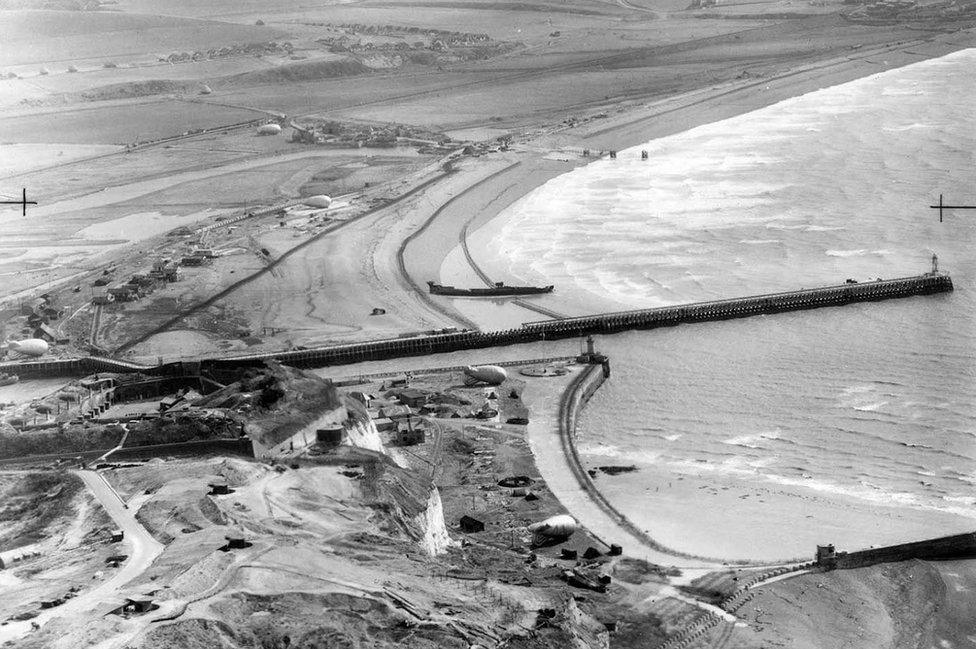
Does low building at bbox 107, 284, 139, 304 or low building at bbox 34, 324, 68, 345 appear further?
low building at bbox 107, 284, 139, 304

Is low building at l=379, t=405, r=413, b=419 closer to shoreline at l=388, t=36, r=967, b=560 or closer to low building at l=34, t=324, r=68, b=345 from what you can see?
shoreline at l=388, t=36, r=967, b=560

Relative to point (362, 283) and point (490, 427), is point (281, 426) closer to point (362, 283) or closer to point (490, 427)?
point (490, 427)

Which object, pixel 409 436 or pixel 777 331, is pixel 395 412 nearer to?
pixel 409 436

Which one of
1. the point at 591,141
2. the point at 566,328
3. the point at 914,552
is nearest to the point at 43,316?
the point at 566,328

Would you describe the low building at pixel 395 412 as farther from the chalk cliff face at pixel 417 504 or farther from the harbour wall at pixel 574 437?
the chalk cliff face at pixel 417 504

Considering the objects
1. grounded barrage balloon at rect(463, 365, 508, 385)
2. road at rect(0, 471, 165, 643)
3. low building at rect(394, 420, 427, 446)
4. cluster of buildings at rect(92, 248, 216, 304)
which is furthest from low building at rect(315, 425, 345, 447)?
cluster of buildings at rect(92, 248, 216, 304)
